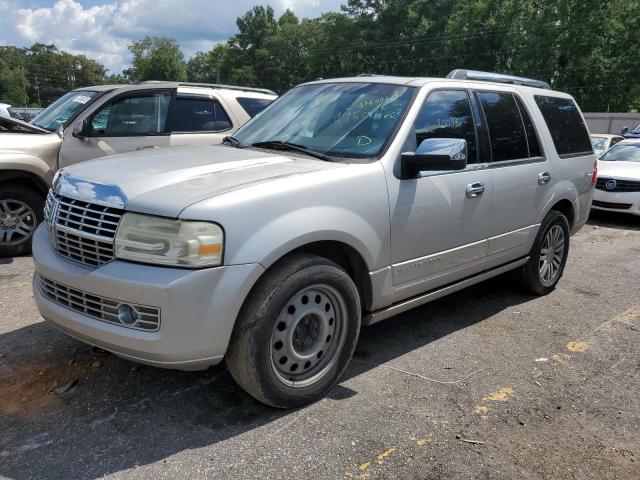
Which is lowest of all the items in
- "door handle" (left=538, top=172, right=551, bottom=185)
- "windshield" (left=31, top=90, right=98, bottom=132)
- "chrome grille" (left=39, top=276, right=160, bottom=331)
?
"chrome grille" (left=39, top=276, right=160, bottom=331)

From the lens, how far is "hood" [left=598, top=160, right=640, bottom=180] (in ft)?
32.1

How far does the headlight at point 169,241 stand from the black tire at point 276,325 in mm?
349

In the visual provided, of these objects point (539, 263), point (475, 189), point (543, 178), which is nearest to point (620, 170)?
point (539, 263)

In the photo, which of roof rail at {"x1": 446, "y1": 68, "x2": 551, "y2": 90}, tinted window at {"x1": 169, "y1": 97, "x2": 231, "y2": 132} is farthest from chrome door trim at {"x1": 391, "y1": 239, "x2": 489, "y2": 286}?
tinted window at {"x1": 169, "y1": 97, "x2": 231, "y2": 132}

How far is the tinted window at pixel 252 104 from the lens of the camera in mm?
7633

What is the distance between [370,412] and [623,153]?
1031cm

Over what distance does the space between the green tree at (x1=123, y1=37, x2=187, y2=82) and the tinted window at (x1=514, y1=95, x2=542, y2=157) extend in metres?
84.2

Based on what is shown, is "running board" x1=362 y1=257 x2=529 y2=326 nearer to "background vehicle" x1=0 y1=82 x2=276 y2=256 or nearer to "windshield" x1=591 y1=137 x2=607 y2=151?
"background vehicle" x1=0 y1=82 x2=276 y2=256

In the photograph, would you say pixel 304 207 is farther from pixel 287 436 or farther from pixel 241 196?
Result: pixel 287 436

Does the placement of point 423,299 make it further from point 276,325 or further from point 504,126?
point 504,126

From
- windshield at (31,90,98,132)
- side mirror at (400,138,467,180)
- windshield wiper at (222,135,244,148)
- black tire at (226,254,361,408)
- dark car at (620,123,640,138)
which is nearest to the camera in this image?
black tire at (226,254,361,408)

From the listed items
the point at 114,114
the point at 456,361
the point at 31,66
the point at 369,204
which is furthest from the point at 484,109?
the point at 31,66

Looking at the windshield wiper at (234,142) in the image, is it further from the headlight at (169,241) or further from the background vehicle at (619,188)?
the background vehicle at (619,188)

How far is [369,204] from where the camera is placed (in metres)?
3.34
